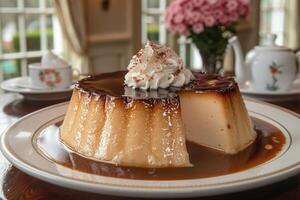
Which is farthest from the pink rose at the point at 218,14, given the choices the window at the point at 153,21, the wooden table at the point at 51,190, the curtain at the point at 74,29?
the window at the point at 153,21

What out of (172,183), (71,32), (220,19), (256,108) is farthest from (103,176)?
(71,32)

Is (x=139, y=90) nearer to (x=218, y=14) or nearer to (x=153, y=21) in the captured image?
(x=218, y=14)

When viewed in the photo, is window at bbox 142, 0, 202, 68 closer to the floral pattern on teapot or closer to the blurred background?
the blurred background

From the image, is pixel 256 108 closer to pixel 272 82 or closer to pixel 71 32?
pixel 272 82

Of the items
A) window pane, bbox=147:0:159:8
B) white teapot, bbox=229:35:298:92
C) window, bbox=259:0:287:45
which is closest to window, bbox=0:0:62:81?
window pane, bbox=147:0:159:8

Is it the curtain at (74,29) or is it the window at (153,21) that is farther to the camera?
the window at (153,21)

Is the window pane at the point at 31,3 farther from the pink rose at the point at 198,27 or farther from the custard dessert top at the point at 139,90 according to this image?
the custard dessert top at the point at 139,90
